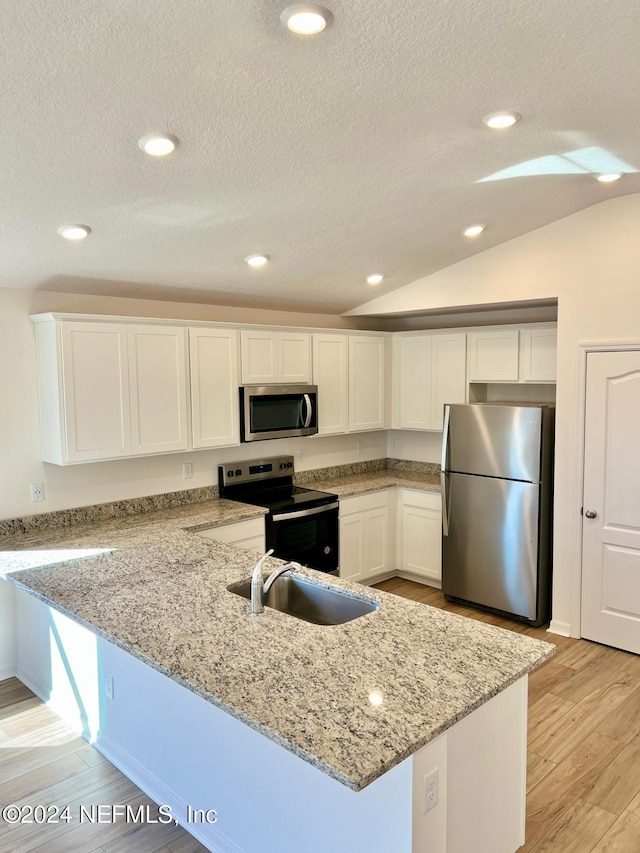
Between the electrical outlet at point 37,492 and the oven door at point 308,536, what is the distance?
1408 mm

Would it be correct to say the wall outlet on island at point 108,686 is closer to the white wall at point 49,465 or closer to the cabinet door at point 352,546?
the white wall at point 49,465

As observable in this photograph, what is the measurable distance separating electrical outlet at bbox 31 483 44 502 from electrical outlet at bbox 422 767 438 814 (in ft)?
9.34

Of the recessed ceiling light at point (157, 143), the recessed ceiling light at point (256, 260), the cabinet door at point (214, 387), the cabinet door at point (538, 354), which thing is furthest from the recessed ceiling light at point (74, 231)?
the cabinet door at point (538, 354)

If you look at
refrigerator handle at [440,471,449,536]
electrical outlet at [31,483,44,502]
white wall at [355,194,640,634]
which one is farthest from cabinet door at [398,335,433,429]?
electrical outlet at [31,483,44,502]

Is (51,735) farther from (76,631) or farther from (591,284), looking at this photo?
(591,284)

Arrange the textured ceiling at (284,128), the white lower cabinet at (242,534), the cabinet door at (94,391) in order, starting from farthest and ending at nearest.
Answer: the white lower cabinet at (242,534) → the cabinet door at (94,391) → the textured ceiling at (284,128)

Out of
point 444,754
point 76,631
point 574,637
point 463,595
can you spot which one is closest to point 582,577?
point 574,637

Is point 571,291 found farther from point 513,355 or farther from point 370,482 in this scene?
point 370,482

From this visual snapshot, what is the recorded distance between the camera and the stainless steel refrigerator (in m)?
4.27


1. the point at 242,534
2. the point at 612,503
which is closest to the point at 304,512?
the point at 242,534

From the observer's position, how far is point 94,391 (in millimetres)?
3596

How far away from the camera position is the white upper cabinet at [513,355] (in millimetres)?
4480

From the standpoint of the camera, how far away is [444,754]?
177 centimetres

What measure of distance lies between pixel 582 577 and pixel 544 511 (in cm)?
49
